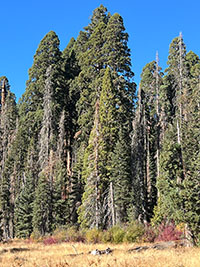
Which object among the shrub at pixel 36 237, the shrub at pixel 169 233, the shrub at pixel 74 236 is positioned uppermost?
the shrub at pixel 169 233

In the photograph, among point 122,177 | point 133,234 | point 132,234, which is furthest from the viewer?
point 122,177

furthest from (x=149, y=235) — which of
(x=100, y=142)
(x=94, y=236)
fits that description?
(x=100, y=142)

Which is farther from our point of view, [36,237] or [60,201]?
[60,201]

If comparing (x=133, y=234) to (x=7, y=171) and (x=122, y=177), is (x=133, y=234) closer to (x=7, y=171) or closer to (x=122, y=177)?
(x=122, y=177)

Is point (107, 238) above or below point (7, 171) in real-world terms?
below

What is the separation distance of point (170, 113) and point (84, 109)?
1372cm

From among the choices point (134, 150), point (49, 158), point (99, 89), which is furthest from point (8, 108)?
point (134, 150)

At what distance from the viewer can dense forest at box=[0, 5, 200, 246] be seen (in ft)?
89.4

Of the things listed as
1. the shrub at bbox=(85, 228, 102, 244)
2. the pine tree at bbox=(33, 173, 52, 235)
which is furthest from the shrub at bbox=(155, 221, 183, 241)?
the pine tree at bbox=(33, 173, 52, 235)

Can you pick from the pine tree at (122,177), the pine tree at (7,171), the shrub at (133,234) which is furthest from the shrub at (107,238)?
the pine tree at (7,171)

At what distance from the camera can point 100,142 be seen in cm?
2856

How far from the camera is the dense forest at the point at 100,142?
27234 millimetres

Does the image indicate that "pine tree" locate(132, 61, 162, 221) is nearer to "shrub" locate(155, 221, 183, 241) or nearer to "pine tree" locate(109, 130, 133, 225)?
"pine tree" locate(109, 130, 133, 225)

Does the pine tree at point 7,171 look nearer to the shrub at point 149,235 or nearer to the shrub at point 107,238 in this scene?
the shrub at point 107,238
